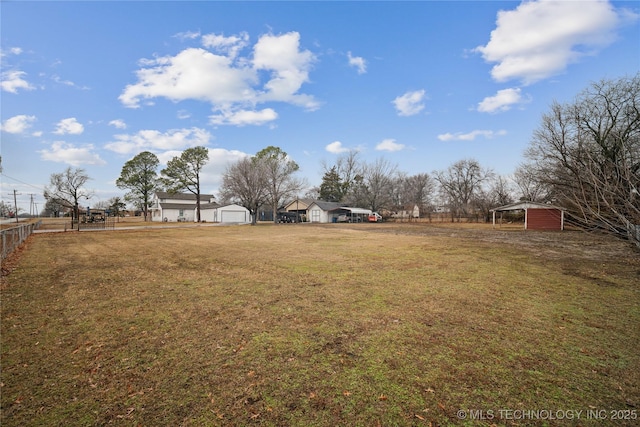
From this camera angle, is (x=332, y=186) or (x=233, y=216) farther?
(x=332, y=186)

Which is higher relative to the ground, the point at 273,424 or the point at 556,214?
the point at 556,214

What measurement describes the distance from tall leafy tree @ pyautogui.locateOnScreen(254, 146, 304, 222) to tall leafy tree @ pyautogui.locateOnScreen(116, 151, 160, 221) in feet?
62.3

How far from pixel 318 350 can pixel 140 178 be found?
55050 millimetres

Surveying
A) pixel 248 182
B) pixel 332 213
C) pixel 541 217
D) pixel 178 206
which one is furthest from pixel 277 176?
pixel 541 217

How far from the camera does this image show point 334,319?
16.0 feet

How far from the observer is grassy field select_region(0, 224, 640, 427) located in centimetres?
264

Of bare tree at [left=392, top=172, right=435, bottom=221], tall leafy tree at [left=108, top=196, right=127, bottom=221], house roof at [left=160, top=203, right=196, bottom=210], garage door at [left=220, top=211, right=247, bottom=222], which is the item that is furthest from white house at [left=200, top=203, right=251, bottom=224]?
bare tree at [left=392, top=172, right=435, bottom=221]

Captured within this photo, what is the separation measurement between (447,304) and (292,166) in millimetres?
42809

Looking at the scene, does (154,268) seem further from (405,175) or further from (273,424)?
(405,175)

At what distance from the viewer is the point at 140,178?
4850 centimetres

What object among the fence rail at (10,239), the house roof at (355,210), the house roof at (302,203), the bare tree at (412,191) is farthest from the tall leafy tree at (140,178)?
the bare tree at (412,191)

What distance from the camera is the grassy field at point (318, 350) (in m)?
2.64

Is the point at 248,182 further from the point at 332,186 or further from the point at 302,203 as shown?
the point at 332,186

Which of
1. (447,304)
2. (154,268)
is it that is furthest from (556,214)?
(154,268)
